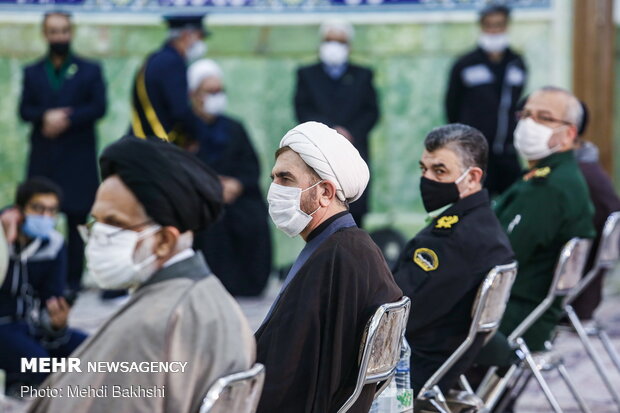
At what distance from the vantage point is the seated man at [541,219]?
555 cm

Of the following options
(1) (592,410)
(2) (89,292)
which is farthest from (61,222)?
(1) (592,410)

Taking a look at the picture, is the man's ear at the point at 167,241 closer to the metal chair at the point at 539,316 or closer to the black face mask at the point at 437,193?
the black face mask at the point at 437,193

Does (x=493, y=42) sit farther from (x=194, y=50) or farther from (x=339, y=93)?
(x=194, y=50)

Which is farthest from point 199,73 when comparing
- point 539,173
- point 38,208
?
point 539,173

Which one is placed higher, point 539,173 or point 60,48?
point 60,48

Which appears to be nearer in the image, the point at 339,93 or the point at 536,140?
the point at 536,140

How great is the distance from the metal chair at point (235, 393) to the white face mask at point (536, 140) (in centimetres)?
334

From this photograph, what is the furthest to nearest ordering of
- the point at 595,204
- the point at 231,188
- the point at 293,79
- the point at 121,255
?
the point at 293,79
the point at 231,188
the point at 595,204
the point at 121,255

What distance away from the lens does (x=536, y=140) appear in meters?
6.08

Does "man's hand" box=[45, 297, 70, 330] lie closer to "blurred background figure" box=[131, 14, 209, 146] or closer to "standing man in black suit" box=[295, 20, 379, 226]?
"blurred background figure" box=[131, 14, 209, 146]

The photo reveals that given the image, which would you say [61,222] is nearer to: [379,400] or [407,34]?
[407,34]

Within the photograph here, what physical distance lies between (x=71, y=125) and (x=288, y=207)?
604cm

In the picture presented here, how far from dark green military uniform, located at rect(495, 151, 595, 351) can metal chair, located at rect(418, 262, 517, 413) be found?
838 mm

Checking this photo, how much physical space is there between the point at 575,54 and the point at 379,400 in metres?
7.23
